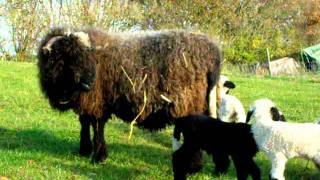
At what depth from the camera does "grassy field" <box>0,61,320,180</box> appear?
24.7 ft

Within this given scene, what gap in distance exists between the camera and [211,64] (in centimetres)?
827

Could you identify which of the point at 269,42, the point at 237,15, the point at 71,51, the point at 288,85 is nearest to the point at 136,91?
the point at 71,51

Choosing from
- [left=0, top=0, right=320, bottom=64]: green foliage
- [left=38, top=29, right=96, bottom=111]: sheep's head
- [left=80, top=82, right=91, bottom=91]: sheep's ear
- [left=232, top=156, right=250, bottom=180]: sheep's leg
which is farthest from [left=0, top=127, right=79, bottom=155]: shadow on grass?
[left=0, top=0, right=320, bottom=64]: green foliage

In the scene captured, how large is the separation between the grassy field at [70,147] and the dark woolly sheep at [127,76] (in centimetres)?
60

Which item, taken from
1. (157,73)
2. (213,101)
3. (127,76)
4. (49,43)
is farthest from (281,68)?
(49,43)

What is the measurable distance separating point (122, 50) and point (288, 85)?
13.1m

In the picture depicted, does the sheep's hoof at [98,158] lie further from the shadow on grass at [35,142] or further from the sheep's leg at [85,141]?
the shadow on grass at [35,142]

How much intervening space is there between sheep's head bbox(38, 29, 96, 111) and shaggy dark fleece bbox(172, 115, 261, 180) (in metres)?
1.83

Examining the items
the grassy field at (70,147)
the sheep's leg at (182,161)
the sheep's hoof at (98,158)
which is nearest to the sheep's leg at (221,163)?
the grassy field at (70,147)

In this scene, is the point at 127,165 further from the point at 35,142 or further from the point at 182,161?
the point at 35,142

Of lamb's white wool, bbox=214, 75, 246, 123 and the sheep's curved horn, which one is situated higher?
the sheep's curved horn

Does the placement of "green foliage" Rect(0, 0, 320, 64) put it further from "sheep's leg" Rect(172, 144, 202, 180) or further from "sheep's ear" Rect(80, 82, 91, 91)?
"sheep's leg" Rect(172, 144, 202, 180)

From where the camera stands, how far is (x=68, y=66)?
7.86m

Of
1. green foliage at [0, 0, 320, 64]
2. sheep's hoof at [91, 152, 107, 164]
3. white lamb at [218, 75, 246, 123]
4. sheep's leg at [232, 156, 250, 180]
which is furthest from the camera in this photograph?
green foliage at [0, 0, 320, 64]
